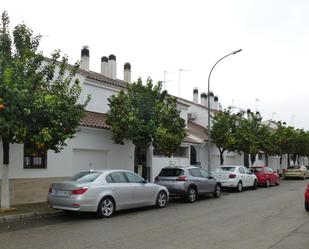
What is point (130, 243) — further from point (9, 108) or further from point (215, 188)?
point (215, 188)

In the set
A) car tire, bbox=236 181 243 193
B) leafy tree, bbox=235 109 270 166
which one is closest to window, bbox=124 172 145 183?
car tire, bbox=236 181 243 193

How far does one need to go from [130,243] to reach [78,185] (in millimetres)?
3963

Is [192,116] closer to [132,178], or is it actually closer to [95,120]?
[95,120]

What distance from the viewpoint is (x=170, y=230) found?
10438 millimetres

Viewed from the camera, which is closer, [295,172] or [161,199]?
[161,199]

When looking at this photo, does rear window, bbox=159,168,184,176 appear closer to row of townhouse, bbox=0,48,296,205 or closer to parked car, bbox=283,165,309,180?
row of townhouse, bbox=0,48,296,205

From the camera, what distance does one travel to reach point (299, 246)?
335 inches

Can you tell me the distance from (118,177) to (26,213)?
307 cm

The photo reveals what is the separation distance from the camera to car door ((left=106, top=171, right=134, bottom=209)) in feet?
43.0

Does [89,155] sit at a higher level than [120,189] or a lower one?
higher

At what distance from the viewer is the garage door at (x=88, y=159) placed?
1856 cm

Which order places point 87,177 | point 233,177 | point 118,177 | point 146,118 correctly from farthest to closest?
point 233,177
point 146,118
point 118,177
point 87,177

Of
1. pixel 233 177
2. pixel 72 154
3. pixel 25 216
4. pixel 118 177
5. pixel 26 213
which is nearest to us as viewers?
pixel 25 216

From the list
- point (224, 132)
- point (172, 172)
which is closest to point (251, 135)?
point (224, 132)
